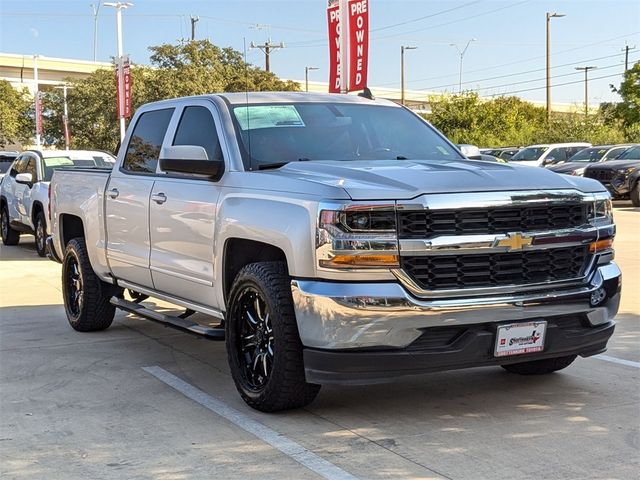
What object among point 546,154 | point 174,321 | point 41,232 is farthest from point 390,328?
point 546,154

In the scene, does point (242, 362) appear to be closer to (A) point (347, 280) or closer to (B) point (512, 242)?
(A) point (347, 280)

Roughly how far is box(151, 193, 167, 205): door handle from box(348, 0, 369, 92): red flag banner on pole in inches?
415

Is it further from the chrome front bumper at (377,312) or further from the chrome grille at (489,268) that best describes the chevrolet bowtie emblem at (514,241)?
the chrome front bumper at (377,312)

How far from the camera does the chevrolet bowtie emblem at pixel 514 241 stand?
15.7 feet

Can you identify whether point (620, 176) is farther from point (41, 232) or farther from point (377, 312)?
point (377, 312)

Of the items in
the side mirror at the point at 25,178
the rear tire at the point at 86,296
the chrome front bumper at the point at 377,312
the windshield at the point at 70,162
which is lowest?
the rear tire at the point at 86,296

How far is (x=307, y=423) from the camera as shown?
5070 mm

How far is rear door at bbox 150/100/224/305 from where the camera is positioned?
5828 millimetres

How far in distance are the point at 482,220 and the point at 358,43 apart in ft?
40.7

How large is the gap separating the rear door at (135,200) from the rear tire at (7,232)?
10.1 meters

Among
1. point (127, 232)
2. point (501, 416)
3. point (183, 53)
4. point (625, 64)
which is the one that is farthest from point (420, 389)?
point (625, 64)

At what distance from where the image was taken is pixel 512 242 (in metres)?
4.82

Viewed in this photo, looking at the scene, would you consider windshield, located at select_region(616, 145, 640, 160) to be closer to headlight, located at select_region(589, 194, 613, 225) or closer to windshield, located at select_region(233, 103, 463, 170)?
windshield, located at select_region(233, 103, 463, 170)

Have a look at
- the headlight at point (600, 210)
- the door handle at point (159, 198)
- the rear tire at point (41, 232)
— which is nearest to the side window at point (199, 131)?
the door handle at point (159, 198)
